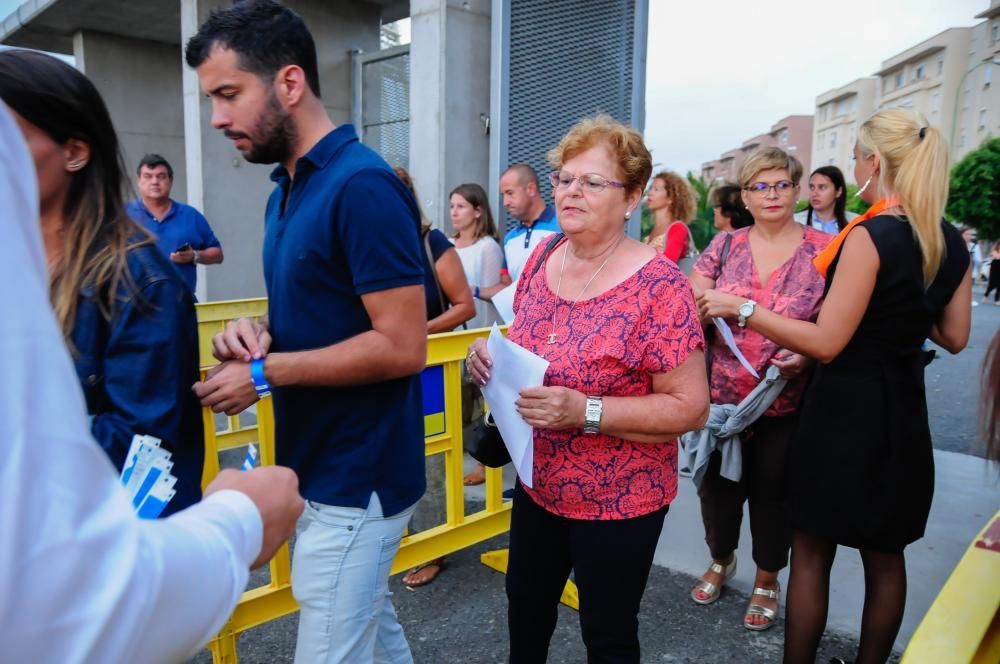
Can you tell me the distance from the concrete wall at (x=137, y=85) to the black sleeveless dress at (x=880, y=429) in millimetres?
10897

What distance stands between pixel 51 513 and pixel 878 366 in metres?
2.38

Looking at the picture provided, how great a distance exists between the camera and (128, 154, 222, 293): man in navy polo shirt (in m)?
5.59

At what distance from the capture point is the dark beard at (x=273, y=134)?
1814 millimetres

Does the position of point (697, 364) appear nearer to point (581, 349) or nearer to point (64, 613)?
point (581, 349)

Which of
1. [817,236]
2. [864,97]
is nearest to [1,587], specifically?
[817,236]

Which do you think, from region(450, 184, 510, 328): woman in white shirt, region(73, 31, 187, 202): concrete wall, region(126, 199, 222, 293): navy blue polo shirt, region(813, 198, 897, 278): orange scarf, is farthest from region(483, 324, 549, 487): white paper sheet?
region(73, 31, 187, 202): concrete wall

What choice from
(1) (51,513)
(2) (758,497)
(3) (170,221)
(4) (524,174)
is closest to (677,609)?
(2) (758,497)

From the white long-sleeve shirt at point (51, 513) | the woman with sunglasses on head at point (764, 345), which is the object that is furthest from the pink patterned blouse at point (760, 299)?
the white long-sleeve shirt at point (51, 513)

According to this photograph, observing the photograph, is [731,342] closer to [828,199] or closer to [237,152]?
[828,199]

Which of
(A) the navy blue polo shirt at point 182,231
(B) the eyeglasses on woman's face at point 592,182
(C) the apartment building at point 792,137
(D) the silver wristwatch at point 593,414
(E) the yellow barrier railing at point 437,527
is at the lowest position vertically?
(E) the yellow barrier railing at point 437,527

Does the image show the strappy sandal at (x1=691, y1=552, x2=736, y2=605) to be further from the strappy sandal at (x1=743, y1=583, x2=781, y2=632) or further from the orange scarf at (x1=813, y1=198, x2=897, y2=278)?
the orange scarf at (x1=813, y1=198, x2=897, y2=278)

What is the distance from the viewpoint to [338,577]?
5.93ft

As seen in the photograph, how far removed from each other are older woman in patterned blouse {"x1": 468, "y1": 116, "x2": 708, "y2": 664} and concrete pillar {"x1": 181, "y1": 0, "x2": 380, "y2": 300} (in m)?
6.66

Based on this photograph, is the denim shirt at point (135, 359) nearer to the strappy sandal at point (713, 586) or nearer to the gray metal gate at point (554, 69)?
the strappy sandal at point (713, 586)
